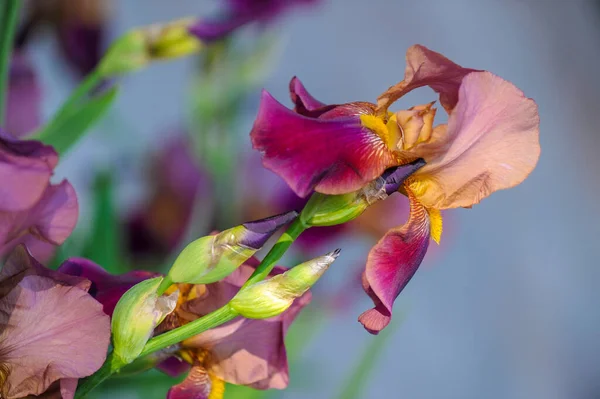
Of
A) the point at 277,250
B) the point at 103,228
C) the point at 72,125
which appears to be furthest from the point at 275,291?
the point at 103,228

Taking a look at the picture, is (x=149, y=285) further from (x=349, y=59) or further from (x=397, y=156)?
(x=349, y=59)

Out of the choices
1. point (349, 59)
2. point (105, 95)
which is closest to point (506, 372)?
point (349, 59)

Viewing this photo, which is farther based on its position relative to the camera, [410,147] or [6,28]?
[6,28]

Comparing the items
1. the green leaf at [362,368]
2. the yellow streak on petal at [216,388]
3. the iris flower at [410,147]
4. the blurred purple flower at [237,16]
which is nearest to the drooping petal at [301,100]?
the iris flower at [410,147]

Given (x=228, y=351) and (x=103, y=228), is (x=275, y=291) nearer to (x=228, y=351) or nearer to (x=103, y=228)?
(x=228, y=351)

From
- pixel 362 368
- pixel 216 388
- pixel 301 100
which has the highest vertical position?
pixel 301 100

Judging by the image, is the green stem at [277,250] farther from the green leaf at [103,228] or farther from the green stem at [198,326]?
the green leaf at [103,228]
